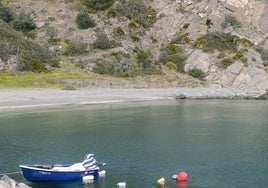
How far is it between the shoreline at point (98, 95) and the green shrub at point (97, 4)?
3807 cm

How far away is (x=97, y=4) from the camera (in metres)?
120

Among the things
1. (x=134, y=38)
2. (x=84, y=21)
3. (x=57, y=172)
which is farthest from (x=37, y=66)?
(x=57, y=172)

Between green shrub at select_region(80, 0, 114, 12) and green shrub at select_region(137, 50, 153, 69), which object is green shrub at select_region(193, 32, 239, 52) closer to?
green shrub at select_region(137, 50, 153, 69)

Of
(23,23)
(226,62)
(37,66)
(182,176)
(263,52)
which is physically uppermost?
(23,23)

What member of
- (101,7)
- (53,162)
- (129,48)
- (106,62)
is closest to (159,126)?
(53,162)

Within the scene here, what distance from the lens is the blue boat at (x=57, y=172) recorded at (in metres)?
27.8

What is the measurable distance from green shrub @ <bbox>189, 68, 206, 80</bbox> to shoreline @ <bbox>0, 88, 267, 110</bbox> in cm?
1108

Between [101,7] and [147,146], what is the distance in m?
84.1

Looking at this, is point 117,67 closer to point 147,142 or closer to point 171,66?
point 171,66

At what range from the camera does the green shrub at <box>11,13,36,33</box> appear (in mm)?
108188

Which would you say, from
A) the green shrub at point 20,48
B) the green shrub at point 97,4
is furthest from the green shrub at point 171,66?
the green shrub at point 97,4

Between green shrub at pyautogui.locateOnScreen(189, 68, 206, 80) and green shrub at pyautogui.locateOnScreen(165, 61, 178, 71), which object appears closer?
green shrub at pyautogui.locateOnScreen(189, 68, 206, 80)

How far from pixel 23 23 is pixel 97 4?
2079 centimetres

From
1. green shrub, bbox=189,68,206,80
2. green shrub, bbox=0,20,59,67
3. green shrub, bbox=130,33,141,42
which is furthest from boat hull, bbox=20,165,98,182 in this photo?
green shrub, bbox=130,33,141,42
